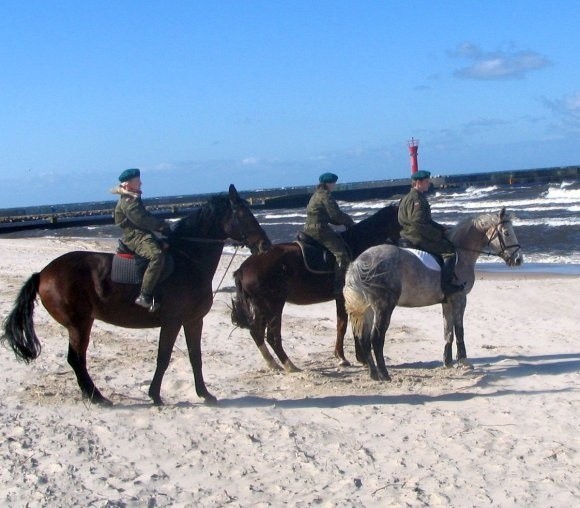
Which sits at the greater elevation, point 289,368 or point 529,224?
point 289,368

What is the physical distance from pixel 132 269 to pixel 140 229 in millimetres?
387

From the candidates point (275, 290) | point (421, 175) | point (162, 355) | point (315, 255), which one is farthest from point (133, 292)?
point (421, 175)

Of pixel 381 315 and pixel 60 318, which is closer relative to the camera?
pixel 60 318

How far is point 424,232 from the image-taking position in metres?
9.29

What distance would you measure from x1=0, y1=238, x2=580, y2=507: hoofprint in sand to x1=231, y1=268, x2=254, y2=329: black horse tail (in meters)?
0.57

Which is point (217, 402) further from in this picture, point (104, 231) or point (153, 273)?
point (104, 231)

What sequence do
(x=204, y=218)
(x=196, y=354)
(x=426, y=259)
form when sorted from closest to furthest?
(x=204, y=218) → (x=196, y=354) → (x=426, y=259)

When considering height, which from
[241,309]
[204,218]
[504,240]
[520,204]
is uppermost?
[204,218]

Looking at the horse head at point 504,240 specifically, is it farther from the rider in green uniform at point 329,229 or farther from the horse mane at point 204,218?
the horse mane at point 204,218

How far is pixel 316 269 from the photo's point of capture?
9.72 meters

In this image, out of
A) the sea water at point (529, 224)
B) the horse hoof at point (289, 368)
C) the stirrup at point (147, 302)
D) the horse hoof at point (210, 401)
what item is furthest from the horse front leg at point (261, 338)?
the sea water at point (529, 224)

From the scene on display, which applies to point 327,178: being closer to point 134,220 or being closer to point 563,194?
point 134,220

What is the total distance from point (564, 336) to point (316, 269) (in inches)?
164

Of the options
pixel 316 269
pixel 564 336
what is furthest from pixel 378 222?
pixel 564 336
